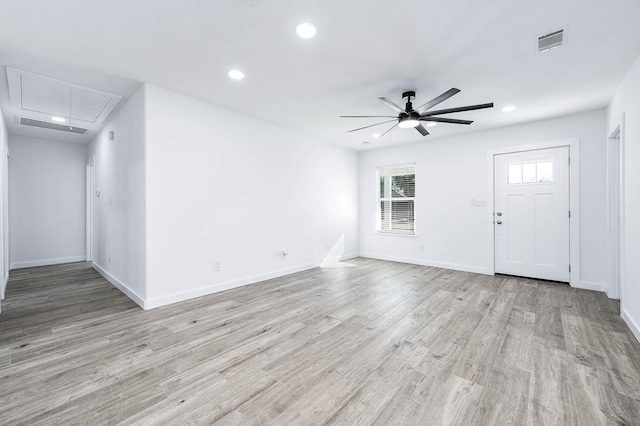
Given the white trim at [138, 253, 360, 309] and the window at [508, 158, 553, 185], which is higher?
the window at [508, 158, 553, 185]

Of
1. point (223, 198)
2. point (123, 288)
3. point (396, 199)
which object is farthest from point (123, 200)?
point (396, 199)

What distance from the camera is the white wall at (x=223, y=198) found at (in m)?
3.32

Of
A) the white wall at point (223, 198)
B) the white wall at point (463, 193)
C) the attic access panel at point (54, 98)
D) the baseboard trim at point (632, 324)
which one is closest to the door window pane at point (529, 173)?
the white wall at point (463, 193)

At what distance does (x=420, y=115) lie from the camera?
326 cm

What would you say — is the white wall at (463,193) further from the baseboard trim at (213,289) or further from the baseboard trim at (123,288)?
the baseboard trim at (123,288)

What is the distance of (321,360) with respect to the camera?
2.14m

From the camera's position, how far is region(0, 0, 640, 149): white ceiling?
1.98 metres

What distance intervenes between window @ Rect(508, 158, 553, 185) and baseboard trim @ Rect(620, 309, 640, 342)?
2239mm

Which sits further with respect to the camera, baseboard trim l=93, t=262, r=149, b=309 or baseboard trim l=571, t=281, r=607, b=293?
baseboard trim l=571, t=281, r=607, b=293

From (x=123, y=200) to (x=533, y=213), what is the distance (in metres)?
6.25

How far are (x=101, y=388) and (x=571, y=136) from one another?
20.2ft

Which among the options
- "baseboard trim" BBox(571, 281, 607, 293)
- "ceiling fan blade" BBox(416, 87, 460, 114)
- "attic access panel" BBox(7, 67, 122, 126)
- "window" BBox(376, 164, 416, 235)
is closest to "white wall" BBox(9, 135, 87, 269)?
"attic access panel" BBox(7, 67, 122, 126)

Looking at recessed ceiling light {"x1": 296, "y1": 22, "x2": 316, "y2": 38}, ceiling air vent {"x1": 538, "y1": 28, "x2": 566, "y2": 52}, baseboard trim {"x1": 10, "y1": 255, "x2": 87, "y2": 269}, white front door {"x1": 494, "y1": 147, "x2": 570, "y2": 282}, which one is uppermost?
recessed ceiling light {"x1": 296, "y1": 22, "x2": 316, "y2": 38}

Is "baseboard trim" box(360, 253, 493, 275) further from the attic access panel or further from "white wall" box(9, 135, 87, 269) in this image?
"white wall" box(9, 135, 87, 269)
